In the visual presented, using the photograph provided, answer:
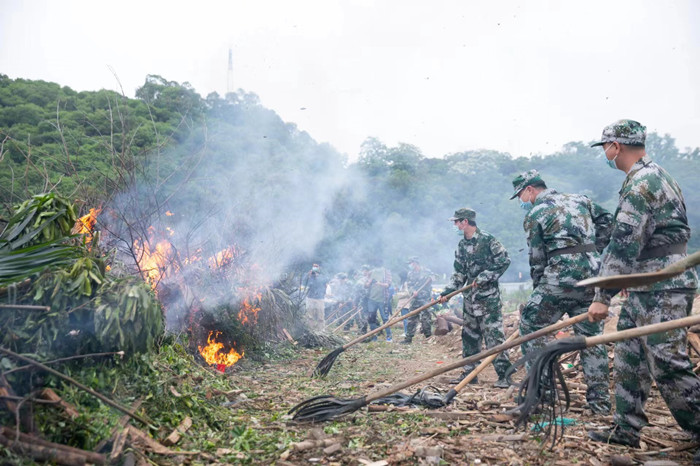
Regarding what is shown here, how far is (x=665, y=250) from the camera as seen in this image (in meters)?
3.31

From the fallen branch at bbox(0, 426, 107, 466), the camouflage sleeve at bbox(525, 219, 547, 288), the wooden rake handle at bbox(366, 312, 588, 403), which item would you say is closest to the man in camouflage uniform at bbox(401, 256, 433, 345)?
the camouflage sleeve at bbox(525, 219, 547, 288)

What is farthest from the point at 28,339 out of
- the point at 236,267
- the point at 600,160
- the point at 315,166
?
the point at 600,160

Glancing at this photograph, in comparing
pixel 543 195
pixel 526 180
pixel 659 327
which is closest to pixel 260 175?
pixel 526 180

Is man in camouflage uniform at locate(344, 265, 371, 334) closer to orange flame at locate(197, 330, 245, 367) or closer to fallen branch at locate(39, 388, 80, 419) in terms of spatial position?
orange flame at locate(197, 330, 245, 367)

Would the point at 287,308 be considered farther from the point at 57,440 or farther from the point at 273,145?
the point at 273,145

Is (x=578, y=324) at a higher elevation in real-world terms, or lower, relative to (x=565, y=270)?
lower

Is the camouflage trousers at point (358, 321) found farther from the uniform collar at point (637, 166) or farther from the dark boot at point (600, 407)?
the uniform collar at point (637, 166)

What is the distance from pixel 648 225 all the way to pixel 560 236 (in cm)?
142

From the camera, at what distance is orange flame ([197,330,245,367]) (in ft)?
23.4

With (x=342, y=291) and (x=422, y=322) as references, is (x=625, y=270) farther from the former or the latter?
(x=342, y=291)

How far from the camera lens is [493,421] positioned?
4223 millimetres

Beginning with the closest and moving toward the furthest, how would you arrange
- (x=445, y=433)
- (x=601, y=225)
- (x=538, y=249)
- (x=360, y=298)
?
(x=445, y=433), (x=538, y=249), (x=601, y=225), (x=360, y=298)

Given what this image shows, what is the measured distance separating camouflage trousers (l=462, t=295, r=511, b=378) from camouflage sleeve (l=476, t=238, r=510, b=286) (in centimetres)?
30

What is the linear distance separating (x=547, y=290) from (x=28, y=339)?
4484 mm
